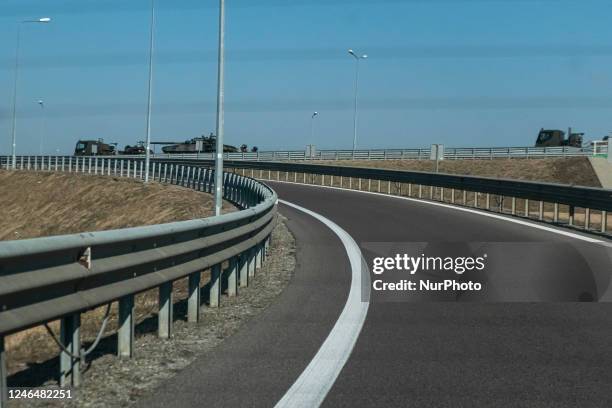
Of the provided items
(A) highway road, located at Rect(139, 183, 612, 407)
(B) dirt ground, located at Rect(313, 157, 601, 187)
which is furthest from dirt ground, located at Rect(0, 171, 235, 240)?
(B) dirt ground, located at Rect(313, 157, 601, 187)

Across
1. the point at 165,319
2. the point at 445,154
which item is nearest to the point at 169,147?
the point at 445,154

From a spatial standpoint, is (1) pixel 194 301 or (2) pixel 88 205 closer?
(1) pixel 194 301

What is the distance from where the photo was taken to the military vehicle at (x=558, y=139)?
77000 mm

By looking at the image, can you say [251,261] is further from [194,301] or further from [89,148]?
[89,148]

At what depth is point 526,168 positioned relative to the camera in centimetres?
5662

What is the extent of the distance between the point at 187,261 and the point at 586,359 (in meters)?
3.66

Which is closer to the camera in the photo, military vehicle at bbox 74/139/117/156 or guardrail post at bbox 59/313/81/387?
guardrail post at bbox 59/313/81/387

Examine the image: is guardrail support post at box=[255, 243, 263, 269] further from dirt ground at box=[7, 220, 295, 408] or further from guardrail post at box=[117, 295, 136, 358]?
guardrail post at box=[117, 295, 136, 358]

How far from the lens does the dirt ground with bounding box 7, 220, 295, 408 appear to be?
5.60 meters

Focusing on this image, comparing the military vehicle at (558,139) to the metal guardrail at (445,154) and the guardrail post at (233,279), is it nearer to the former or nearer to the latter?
the metal guardrail at (445,154)

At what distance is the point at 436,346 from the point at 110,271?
288 cm

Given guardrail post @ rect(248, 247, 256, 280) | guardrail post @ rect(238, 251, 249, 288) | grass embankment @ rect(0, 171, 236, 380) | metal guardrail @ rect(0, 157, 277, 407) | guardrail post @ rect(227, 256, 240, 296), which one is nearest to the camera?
metal guardrail @ rect(0, 157, 277, 407)

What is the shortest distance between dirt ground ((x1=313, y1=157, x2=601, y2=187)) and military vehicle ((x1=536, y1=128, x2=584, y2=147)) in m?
16.3

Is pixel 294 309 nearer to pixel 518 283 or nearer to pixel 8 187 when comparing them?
pixel 518 283
